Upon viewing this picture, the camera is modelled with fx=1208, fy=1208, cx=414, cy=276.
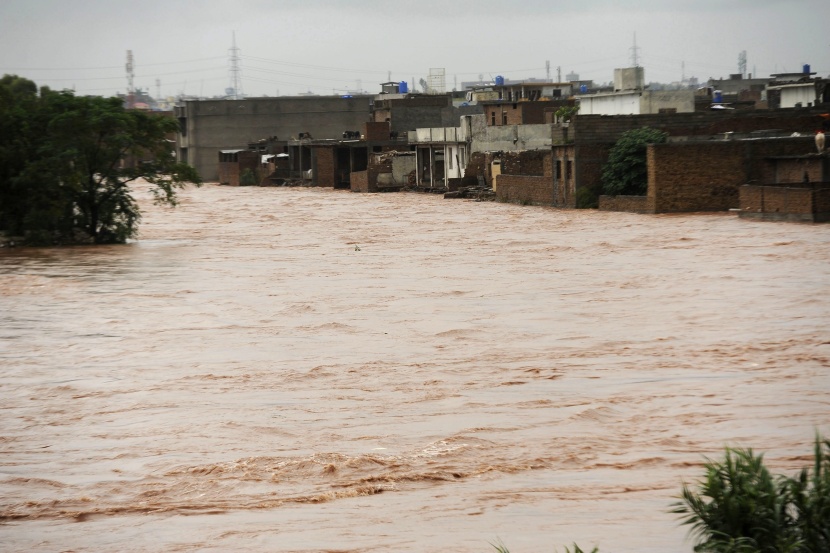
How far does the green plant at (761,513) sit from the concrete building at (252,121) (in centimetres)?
9731

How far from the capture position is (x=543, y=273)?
28.3 meters

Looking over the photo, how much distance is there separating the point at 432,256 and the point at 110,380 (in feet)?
58.3

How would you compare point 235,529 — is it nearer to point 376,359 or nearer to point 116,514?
point 116,514

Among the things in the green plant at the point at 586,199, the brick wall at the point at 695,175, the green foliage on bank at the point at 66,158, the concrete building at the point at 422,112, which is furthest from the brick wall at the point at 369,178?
the green foliage on bank at the point at 66,158

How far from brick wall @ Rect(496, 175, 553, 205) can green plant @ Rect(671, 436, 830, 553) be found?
148ft

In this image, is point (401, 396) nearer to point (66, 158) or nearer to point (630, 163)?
point (66, 158)

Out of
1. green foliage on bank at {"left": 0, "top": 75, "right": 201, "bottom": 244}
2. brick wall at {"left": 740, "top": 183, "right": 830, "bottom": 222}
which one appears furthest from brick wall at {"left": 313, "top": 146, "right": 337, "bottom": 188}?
brick wall at {"left": 740, "top": 183, "right": 830, "bottom": 222}

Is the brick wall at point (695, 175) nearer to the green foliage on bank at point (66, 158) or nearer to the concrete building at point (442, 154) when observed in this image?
the green foliage on bank at point (66, 158)

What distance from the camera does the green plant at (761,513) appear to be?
682 cm

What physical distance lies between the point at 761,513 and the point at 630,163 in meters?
41.2

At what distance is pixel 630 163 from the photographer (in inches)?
1861

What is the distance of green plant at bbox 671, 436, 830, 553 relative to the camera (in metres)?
6.82

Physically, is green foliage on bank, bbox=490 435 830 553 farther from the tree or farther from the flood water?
the tree

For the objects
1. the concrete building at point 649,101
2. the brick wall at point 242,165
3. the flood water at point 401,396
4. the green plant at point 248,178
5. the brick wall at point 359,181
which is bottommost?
the flood water at point 401,396
